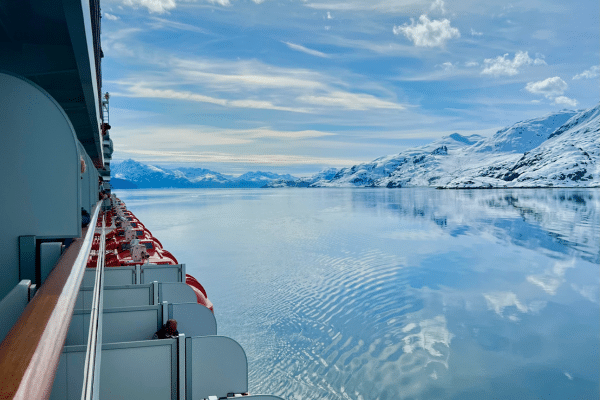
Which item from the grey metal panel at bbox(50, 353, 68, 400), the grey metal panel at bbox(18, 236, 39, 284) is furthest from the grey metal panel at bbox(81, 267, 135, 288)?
the grey metal panel at bbox(50, 353, 68, 400)

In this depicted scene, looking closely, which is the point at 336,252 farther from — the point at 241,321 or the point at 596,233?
the point at 596,233

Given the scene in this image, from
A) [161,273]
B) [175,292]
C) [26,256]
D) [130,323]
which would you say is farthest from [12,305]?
[161,273]

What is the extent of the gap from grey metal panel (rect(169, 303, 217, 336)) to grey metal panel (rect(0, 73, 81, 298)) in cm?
131

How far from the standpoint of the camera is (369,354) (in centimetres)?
793

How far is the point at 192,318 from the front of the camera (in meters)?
3.97

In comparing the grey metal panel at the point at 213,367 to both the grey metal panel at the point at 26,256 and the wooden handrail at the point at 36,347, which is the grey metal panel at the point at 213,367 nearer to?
the grey metal panel at the point at 26,256

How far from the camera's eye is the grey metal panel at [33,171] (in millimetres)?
2623

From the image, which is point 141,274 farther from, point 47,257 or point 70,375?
point 70,375

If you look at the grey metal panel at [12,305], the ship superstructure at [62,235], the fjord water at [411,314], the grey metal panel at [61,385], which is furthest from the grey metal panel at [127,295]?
the fjord water at [411,314]

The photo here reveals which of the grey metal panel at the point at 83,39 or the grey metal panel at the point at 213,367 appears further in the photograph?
the grey metal panel at the point at 213,367

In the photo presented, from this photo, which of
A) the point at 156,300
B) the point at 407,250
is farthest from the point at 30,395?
the point at 407,250

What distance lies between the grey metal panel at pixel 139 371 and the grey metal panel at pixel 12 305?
1081 mm

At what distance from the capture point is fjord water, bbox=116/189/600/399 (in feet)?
22.9

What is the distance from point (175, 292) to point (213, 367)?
5.81ft
